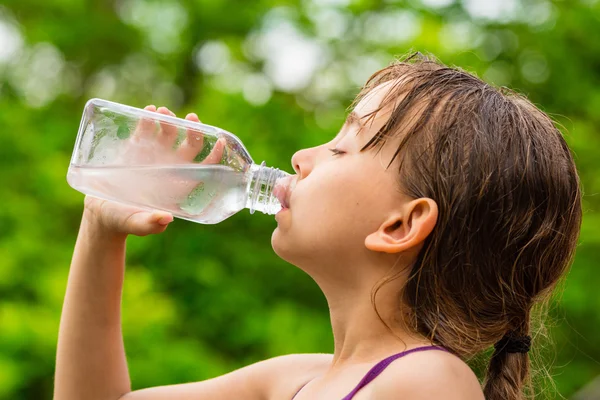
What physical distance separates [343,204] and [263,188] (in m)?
0.37

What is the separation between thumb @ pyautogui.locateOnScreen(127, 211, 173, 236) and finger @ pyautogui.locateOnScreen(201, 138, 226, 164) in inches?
8.6

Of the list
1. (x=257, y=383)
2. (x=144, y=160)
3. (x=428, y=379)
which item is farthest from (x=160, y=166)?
(x=428, y=379)

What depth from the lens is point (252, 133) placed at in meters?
5.79

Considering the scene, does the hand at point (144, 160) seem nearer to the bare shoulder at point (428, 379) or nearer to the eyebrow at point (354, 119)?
the eyebrow at point (354, 119)

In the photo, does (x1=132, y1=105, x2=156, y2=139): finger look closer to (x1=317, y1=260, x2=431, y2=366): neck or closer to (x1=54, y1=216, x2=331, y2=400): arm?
(x1=54, y1=216, x2=331, y2=400): arm

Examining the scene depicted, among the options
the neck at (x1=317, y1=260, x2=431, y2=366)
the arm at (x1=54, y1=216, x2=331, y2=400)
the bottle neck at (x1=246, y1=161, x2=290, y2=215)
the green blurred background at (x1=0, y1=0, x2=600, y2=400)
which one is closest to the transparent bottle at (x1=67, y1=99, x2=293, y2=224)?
the bottle neck at (x1=246, y1=161, x2=290, y2=215)

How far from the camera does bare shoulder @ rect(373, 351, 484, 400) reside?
1.51 meters

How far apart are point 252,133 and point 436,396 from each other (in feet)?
14.4

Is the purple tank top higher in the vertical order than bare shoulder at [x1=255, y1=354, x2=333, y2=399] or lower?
higher

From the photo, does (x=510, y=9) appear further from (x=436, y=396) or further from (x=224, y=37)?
(x=436, y=396)

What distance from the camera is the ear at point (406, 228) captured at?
1687 millimetres

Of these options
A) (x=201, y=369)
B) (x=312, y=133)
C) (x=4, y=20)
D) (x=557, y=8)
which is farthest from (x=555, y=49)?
(x=4, y=20)

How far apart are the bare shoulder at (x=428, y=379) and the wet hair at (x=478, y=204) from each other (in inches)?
4.3

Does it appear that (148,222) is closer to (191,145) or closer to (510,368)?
(191,145)
